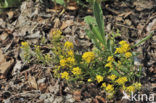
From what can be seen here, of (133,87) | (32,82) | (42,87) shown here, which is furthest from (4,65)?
Result: (133,87)

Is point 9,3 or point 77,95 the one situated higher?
point 9,3

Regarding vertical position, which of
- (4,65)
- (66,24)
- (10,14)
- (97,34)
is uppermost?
(10,14)

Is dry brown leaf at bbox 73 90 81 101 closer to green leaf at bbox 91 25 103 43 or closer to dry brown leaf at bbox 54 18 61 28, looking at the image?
green leaf at bbox 91 25 103 43

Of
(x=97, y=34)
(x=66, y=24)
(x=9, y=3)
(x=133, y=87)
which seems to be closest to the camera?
(x=133, y=87)

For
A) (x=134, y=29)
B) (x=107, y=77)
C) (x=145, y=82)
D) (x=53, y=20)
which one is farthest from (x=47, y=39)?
(x=145, y=82)

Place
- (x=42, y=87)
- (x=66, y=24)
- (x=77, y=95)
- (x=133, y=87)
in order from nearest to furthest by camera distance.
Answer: (x=133, y=87) → (x=77, y=95) → (x=42, y=87) → (x=66, y=24)

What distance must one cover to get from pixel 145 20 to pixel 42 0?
1906 millimetres

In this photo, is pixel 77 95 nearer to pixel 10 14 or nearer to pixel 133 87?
pixel 133 87

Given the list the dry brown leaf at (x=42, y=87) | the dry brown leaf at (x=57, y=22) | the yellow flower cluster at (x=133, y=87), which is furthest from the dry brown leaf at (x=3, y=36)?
the yellow flower cluster at (x=133, y=87)

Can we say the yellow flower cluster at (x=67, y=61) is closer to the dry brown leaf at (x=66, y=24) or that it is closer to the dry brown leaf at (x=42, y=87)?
the dry brown leaf at (x=42, y=87)

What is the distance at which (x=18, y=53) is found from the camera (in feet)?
10.6

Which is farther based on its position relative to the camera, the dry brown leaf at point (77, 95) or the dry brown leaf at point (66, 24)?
the dry brown leaf at point (66, 24)

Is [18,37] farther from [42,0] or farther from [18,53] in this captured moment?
[42,0]

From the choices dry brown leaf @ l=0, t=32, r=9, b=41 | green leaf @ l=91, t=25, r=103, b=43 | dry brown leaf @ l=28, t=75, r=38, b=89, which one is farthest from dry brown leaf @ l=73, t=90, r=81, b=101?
dry brown leaf @ l=0, t=32, r=9, b=41
